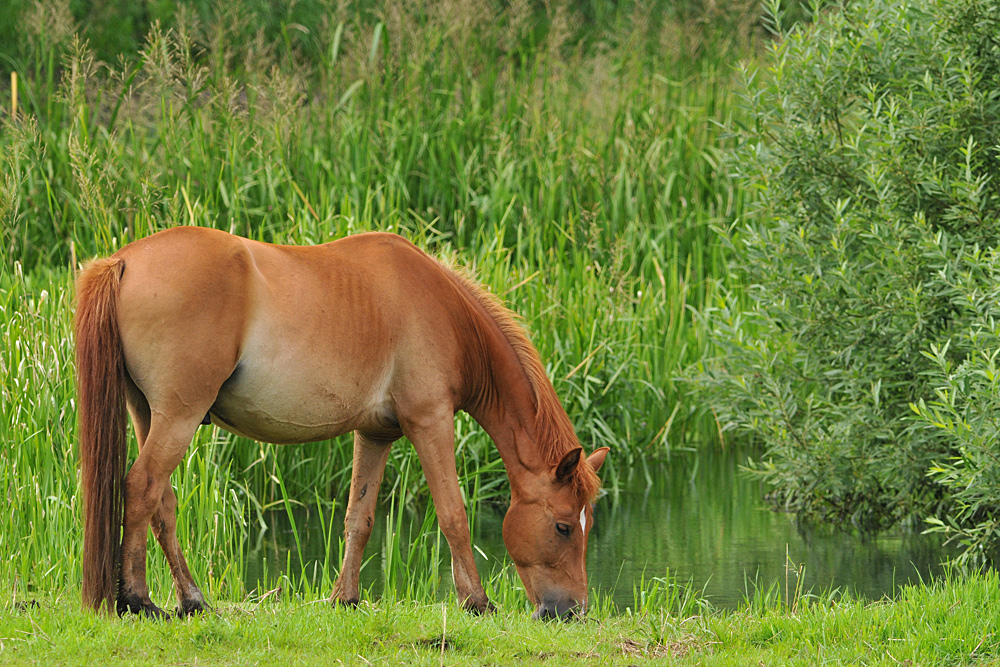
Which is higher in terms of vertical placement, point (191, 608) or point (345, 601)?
point (191, 608)

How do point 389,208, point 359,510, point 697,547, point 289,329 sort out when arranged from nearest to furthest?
1. point 289,329
2. point 359,510
3. point 697,547
4. point 389,208

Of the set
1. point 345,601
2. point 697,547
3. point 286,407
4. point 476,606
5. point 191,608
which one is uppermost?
point 286,407

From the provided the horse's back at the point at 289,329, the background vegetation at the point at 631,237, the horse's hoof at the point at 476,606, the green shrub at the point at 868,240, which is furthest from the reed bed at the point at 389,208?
the horse's back at the point at 289,329

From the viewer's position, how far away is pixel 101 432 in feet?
12.3

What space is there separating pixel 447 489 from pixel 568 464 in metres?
0.47

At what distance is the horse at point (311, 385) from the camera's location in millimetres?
3779

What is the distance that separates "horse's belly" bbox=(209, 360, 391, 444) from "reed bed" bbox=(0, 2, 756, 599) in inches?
37.0

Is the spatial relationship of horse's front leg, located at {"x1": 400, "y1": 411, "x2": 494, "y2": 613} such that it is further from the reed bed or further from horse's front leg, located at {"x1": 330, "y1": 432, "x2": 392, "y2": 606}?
the reed bed

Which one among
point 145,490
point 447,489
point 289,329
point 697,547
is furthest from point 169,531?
point 697,547

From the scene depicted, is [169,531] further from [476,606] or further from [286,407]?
[476,606]

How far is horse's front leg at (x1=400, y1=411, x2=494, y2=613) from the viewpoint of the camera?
4336 millimetres

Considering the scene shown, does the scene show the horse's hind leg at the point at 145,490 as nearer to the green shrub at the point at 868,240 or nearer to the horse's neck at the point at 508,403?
the horse's neck at the point at 508,403

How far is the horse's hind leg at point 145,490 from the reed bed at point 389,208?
1.13 metres

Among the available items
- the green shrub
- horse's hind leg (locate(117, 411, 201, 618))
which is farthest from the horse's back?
the green shrub
